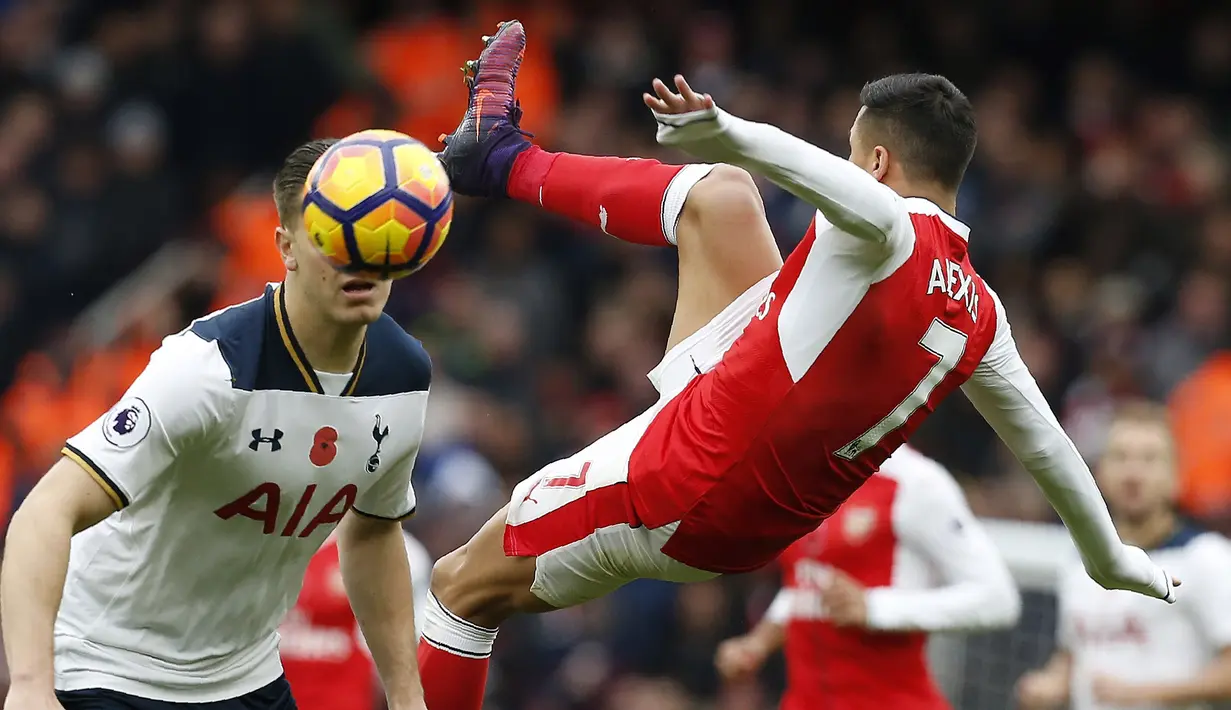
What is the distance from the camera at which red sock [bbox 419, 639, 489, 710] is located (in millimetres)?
5504

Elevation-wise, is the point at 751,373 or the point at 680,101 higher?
the point at 680,101

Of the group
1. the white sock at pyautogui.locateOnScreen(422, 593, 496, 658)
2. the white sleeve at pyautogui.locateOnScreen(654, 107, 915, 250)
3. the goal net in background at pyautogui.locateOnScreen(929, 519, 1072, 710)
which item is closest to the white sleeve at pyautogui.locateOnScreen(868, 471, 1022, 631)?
the white sock at pyautogui.locateOnScreen(422, 593, 496, 658)

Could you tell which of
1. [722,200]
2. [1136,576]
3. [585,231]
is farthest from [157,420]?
[585,231]

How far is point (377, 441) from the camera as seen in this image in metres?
4.86

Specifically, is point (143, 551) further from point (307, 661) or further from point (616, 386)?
point (616, 386)

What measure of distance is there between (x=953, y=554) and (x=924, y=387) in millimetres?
2437

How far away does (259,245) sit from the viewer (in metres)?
12.4

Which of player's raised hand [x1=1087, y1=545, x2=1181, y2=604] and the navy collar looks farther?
player's raised hand [x1=1087, y1=545, x2=1181, y2=604]

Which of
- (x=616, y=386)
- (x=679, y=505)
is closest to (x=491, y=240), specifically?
(x=616, y=386)

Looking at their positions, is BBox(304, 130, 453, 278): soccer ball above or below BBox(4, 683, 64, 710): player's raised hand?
above

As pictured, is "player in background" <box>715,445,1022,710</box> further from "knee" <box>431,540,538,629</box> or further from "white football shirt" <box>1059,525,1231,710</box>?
"knee" <box>431,540,538,629</box>

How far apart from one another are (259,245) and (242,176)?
911 mm

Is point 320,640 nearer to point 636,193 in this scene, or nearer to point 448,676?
point 448,676

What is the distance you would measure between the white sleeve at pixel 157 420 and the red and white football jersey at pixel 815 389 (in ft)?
4.08
